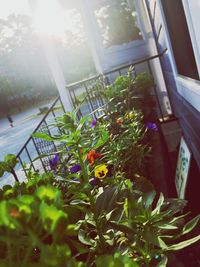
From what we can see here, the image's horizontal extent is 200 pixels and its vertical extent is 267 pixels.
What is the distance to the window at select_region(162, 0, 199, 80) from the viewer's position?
2.41m

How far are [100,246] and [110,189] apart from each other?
0.23 meters

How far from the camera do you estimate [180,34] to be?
2.44m

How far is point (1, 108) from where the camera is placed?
102ft

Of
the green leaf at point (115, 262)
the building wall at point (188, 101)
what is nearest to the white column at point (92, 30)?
the building wall at point (188, 101)

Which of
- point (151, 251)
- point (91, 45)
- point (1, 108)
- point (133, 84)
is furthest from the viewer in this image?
point (1, 108)

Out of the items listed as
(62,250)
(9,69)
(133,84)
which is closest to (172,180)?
(133,84)

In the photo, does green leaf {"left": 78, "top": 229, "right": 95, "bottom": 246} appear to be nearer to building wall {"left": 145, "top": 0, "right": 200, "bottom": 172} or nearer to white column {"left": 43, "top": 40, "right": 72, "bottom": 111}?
building wall {"left": 145, "top": 0, "right": 200, "bottom": 172}

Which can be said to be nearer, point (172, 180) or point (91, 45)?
point (172, 180)

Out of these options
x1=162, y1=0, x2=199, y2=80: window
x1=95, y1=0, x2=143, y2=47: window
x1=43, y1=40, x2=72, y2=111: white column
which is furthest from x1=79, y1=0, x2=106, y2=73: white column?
x1=162, y1=0, x2=199, y2=80: window

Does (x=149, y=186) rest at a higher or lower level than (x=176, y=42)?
lower

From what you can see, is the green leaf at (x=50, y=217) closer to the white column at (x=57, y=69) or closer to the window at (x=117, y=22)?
the white column at (x=57, y=69)

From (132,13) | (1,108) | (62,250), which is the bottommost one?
(1,108)

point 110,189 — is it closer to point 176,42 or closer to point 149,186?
point 149,186

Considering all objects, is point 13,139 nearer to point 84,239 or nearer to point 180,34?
point 180,34
